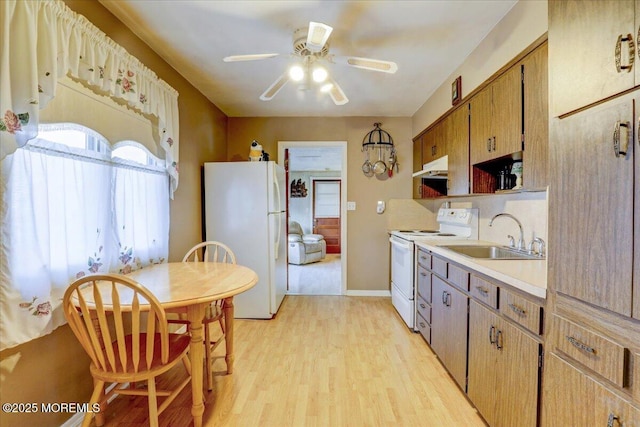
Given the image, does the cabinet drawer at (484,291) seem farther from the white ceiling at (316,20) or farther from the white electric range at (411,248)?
the white ceiling at (316,20)

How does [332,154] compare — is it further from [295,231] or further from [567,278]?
[567,278]

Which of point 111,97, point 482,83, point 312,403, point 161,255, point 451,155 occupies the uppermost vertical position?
point 482,83

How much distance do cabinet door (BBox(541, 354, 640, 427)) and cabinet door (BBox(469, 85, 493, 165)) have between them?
1.38m

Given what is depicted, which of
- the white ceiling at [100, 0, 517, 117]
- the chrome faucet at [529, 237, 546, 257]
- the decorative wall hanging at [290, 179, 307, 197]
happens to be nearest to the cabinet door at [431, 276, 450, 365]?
the chrome faucet at [529, 237, 546, 257]

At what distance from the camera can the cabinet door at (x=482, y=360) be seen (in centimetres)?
147

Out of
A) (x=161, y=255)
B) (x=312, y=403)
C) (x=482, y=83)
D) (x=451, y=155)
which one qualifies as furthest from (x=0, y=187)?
(x=451, y=155)

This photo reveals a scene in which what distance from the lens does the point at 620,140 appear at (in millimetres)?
851

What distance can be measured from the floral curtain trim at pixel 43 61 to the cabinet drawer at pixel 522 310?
2.20m

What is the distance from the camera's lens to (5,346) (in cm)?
118

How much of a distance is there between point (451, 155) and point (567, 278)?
1.76m

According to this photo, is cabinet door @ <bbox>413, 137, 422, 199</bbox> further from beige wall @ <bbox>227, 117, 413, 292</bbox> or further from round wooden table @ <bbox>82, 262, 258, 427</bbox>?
round wooden table @ <bbox>82, 262, 258, 427</bbox>

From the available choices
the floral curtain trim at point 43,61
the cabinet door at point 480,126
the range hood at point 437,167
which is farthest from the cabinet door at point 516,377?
the floral curtain trim at point 43,61

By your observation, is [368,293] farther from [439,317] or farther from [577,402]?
[577,402]

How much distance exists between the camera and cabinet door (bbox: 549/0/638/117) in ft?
2.82
